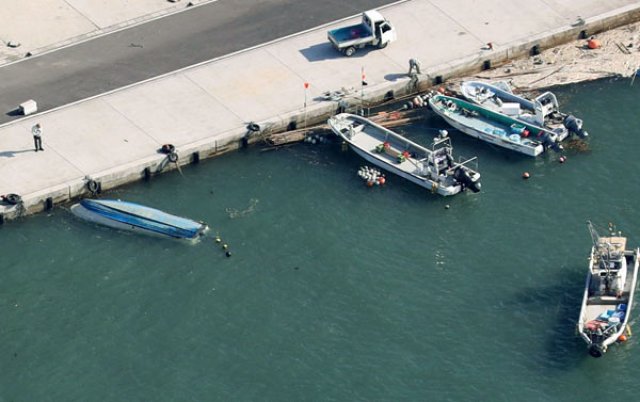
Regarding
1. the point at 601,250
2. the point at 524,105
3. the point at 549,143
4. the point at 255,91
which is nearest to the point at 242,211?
the point at 255,91

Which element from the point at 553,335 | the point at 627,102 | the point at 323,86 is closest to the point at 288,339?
the point at 553,335

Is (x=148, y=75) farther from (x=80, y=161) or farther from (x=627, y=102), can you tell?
(x=627, y=102)

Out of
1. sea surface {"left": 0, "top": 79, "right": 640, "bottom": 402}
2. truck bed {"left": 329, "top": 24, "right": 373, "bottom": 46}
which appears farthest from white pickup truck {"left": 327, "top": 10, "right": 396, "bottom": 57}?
sea surface {"left": 0, "top": 79, "right": 640, "bottom": 402}

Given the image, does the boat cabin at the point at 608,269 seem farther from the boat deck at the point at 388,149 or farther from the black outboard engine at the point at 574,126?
the boat deck at the point at 388,149

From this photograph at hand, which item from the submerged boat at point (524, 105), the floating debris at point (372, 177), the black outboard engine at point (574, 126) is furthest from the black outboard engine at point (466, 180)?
the black outboard engine at point (574, 126)

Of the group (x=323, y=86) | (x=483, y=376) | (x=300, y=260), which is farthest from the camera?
(x=323, y=86)
